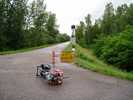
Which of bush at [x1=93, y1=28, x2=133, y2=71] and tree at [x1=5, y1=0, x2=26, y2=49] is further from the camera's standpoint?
tree at [x1=5, y1=0, x2=26, y2=49]

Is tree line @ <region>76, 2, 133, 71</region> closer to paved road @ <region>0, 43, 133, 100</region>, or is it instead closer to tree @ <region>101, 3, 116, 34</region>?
tree @ <region>101, 3, 116, 34</region>

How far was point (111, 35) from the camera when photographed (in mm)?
50344

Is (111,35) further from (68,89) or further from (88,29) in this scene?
(68,89)

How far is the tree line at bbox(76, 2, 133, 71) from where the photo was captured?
26.1 meters

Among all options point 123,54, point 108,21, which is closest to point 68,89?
point 123,54

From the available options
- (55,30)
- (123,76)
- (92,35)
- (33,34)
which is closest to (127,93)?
(123,76)

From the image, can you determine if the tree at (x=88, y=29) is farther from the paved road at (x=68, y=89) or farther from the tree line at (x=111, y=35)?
the paved road at (x=68, y=89)

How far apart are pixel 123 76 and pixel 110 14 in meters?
64.1

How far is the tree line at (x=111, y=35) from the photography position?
2611 centimetres

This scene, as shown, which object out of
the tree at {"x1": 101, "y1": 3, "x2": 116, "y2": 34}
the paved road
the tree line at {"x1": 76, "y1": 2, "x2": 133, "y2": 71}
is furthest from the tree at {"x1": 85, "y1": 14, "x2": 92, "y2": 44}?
the paved road

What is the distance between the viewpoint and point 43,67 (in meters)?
12.0

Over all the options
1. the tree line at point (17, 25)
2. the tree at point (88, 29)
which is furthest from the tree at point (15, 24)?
the tree at point (88, 29)

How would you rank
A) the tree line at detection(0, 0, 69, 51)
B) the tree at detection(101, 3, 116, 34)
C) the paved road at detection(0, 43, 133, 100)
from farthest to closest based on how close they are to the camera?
the tree at detection(101, 3, 116, 34) → the tree line at detection(0, 0, 69, 51) → the paved road at detection(0, 43, 133, 100)

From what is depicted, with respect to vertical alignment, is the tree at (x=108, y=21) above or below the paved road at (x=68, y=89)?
above
